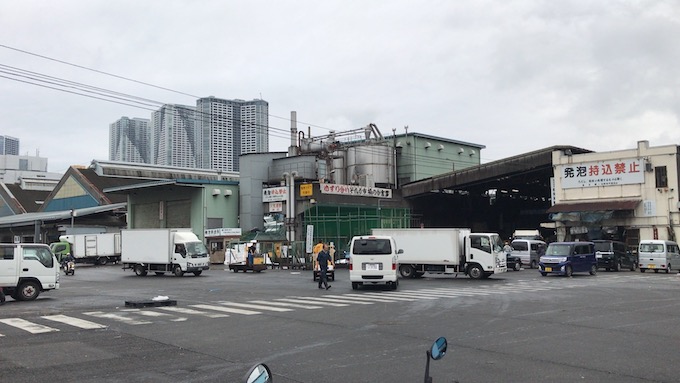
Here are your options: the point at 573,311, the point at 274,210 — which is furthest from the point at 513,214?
the point at 573,311

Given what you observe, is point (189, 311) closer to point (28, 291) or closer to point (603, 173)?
point (28, 291)

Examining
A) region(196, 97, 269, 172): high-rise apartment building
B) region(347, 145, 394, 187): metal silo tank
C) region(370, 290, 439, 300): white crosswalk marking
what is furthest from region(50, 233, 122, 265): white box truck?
region(370, 290, 439, 300): white crosswalk marking

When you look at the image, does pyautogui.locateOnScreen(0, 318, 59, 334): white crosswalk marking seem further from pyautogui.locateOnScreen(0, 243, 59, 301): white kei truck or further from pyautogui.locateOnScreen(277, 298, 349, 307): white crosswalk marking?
pyautogui.locateOnScreen(277, 298, 349, 307): white crosswalk marking

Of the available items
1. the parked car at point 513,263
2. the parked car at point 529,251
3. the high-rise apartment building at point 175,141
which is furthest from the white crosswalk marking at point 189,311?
the high-rise apartment building at point 175,141

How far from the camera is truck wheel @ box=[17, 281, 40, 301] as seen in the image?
20.4m

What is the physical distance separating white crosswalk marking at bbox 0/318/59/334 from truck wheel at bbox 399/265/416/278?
19621 millimetres

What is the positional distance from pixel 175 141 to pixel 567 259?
58945 millimetres

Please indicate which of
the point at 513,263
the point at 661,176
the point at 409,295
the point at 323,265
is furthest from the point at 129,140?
the point at 409,295

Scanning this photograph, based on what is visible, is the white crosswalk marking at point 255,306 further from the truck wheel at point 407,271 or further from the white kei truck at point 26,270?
the truck wheel at point 407,271

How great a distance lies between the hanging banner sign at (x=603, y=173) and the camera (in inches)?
1697

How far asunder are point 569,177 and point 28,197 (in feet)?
275

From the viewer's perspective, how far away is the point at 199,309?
55.9 ft

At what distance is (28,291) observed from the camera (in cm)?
2056

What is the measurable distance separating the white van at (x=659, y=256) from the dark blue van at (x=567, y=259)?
4.87m
